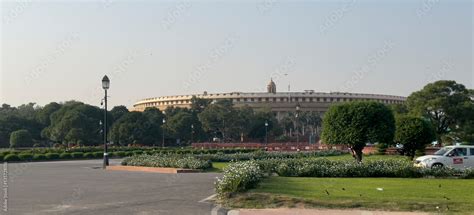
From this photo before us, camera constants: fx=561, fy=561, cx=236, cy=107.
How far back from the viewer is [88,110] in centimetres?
9800

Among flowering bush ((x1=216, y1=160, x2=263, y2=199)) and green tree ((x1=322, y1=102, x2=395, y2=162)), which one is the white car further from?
flowering bush ((x1=216, y1=160, x2=263, y2=199))

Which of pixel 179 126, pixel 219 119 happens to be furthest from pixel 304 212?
pixel 219 119

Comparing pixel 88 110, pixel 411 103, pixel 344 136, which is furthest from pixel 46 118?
pixel 344 136

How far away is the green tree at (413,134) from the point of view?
116 ft

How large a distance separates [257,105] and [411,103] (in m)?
86.5

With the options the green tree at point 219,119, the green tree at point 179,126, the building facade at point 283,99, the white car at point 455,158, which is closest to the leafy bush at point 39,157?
the white car at point 455,158

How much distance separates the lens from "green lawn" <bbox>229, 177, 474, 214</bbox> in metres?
12.5

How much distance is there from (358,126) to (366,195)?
52.8 feet

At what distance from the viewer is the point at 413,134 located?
1391 inches

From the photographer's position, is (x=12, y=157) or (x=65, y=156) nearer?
(x=12, y=157)

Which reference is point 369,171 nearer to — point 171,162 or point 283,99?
point 171,162

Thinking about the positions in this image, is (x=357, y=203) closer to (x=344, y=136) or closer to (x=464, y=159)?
(x=464, y=159)

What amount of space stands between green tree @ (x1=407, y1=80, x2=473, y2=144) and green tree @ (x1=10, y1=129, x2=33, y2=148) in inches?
2333

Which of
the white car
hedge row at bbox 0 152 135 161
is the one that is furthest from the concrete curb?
hedge row at bbox 0 152 135 161
